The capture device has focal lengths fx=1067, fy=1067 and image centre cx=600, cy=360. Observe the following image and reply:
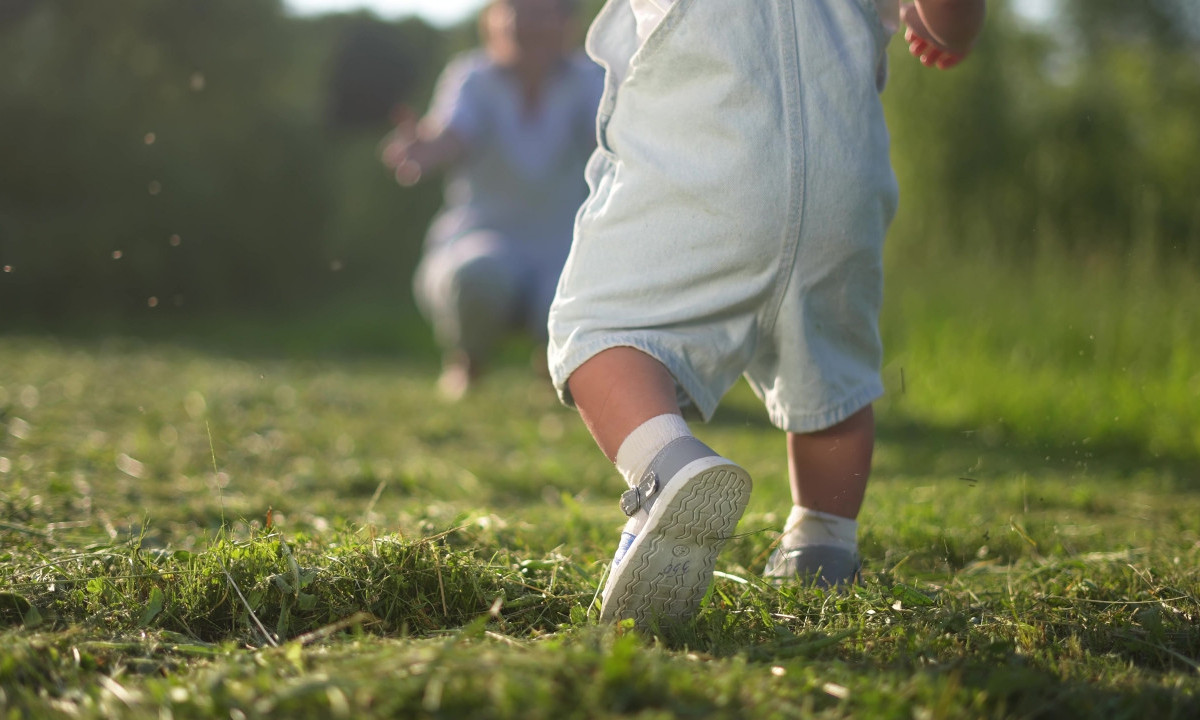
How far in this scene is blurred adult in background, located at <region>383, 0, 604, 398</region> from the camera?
5137mm

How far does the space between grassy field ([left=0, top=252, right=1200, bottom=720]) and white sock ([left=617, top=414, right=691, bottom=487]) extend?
221 millimetres

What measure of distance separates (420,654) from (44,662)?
514 mm

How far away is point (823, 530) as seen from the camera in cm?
189

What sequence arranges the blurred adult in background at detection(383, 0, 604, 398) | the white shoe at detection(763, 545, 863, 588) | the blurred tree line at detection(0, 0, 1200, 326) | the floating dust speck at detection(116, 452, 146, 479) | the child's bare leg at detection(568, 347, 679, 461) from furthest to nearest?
the blurred adult in background at detection(383, 0, 604, 398)
the blurred tree line at detection(0, 0, 1200, 326)
the floating dust speck at detection(116, 452, 146, 479)
the white shoe at detection(763, 545, 863, 588)
the child's bare leg at detection(568, 347, 679, 461)

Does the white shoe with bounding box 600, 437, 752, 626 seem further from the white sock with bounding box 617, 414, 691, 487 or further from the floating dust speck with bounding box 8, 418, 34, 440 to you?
the floating dust speck with bounding box 8, 418, 34, 440

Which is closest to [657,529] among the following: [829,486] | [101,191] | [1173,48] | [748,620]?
[748,620]

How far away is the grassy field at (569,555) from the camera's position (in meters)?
1.17

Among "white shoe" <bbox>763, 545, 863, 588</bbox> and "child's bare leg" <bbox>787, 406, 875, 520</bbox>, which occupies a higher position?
"child's bare leg" <bbox>787, 406, 875, 520</bbox>

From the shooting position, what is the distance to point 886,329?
5398mm

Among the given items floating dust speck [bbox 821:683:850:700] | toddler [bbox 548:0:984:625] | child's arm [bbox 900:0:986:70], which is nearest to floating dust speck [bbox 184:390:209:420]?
toddler [bbox 548:0:984:625]

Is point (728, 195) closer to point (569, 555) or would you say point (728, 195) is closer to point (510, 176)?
point (569, 555)

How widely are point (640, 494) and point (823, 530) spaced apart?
529 millimetres

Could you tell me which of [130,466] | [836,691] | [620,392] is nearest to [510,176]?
[130,466]

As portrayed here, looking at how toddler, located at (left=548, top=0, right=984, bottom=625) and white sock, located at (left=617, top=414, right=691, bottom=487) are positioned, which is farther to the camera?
toddler, located at (left=548, top=0, right=984, bottom=625)
